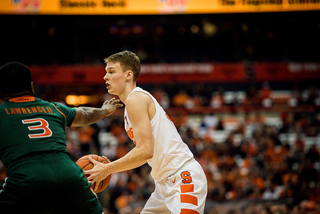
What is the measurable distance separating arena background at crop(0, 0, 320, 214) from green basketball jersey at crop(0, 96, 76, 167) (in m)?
5.79

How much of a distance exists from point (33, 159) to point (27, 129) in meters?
0.22

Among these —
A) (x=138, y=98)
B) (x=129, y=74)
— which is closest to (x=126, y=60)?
(x=129, y=74)

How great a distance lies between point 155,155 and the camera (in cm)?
302

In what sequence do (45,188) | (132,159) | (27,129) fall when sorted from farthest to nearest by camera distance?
(132,159) < (27,129) < (45,188)

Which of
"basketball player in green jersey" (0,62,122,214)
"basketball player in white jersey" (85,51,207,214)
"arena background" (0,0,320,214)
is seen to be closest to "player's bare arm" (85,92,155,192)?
"basketball player in white jersey" (85,51,207,214)

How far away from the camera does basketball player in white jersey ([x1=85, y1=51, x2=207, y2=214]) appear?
2.76m

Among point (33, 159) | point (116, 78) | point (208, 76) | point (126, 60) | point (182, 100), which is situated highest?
point (126, 60)

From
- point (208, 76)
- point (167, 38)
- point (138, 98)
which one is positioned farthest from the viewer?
point (167, 38)

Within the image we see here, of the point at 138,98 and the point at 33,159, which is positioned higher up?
the point at 138,98

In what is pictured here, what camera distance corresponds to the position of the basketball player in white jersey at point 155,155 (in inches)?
109

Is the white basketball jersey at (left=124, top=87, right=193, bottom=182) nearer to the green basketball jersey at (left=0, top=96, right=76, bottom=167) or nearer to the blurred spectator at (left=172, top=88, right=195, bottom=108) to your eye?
the green basketball jersey at (left=0, top=96, right=76, bottom=167)

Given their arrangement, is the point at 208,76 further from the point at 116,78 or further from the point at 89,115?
the point at 89,115

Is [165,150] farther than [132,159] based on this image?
Yes

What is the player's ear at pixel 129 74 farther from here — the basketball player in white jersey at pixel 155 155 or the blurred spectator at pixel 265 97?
the blurred spectator at pixel 265 97
